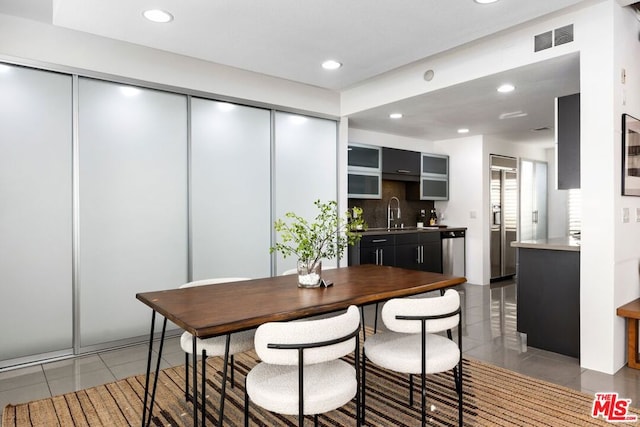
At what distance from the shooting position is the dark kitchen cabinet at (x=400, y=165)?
5.98 meters

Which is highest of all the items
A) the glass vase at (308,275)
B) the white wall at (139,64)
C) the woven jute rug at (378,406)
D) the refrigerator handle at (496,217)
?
the white wall at (139,64)

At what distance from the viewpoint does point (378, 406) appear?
242 cm

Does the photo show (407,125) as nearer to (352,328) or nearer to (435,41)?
(435,41)

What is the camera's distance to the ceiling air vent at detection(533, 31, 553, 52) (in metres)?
3.12

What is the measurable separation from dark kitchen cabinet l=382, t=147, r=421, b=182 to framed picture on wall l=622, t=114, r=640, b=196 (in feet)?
10.5

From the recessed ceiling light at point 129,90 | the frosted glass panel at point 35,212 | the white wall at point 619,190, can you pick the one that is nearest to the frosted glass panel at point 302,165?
the recessed ceiling light at point 129,90

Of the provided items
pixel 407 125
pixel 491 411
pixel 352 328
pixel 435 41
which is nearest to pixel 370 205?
pixel 407 125

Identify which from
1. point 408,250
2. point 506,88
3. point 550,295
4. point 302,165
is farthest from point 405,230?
point 550,295

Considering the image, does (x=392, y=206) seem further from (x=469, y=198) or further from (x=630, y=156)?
(x=630, y=156)

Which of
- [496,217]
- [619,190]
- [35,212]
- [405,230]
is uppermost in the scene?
[619,190]

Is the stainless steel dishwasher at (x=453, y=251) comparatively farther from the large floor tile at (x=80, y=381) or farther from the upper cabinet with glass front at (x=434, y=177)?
the large floor tile at (x=80, y=381)

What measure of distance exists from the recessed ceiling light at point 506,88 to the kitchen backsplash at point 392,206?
104 inches

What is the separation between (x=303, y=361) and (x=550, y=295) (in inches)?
107

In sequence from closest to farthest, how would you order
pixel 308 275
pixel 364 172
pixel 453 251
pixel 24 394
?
1. pixel 308 275
2. pixel 24 394
3. pixel 364 172
4. pixel 453 251
